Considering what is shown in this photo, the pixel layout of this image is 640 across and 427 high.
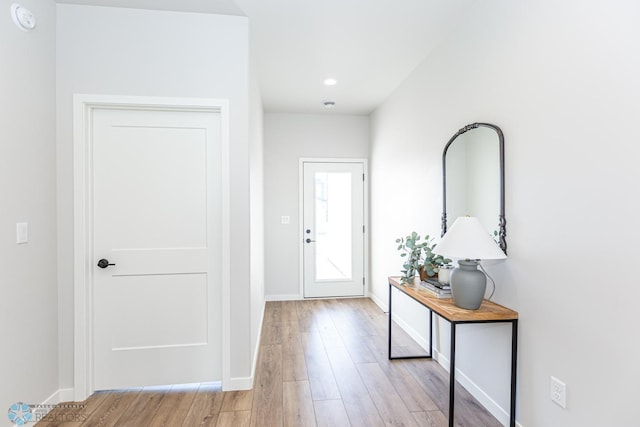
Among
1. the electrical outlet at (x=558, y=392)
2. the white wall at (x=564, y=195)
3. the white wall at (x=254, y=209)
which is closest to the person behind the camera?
the white wall at (x=564, y=195)

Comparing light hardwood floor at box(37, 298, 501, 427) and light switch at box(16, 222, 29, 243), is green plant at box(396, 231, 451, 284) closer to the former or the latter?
light hardwood floor at box(37, 298, 501, 427)

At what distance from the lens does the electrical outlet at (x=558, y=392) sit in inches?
61.4

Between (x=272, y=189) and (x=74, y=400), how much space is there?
3.06 m

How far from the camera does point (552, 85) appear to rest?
1601 mm

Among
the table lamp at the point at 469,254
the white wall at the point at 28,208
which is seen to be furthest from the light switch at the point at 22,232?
the table lamp at the point at 469,254

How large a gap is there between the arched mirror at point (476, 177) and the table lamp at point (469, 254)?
21 cm

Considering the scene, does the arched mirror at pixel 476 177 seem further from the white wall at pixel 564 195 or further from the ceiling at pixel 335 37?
the ceiling at pixel 335 37

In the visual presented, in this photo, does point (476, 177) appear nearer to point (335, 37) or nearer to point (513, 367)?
point (513, 367)

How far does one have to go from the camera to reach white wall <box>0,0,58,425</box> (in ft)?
5.75

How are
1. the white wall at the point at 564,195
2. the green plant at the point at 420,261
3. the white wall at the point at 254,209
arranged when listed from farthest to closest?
the white wall at the point at 254,209 → the green plant at the point at 420,261 → the white wall at the point at 564,195

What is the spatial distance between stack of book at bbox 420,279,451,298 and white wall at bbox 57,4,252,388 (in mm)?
1283

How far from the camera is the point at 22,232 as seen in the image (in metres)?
1.87

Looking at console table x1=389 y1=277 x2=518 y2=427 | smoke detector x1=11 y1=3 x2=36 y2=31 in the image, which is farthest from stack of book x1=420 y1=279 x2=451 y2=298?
smoke detector x1=11 y1=3 x2=36 y2=31

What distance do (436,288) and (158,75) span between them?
7.82ft
